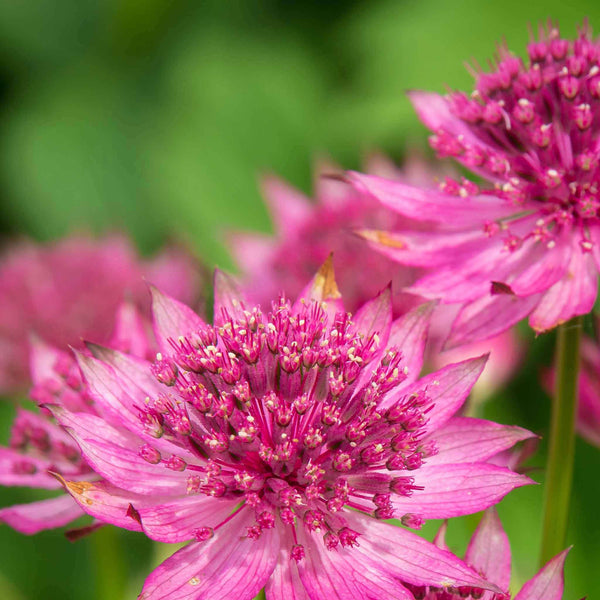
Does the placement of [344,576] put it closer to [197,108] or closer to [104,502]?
[104,502]

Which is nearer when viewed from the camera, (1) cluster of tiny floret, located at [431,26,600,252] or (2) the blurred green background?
(1) cluster of tiny floret, located at [431,26,600,252]

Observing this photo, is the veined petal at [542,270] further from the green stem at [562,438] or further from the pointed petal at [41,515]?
the pointed petal at [41,515]

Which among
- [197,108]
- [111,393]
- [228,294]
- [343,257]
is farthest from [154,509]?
[197,108]

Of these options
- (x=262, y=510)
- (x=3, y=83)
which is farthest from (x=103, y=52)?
(x=262, y=510)

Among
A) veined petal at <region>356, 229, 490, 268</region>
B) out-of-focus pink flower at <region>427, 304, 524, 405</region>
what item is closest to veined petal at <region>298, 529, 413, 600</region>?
veined petal at <region>356, 229, 490, 268</region>

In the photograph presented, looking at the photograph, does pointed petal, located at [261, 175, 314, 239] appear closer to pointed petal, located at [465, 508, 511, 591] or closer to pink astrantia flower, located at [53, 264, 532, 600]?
pink astrantia flower, located at [53, 264, 532, 600]

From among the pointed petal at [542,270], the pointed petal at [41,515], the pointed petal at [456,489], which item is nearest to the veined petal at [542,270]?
the pointed petal at [542,270]

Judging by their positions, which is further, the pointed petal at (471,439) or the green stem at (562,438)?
the green stem at (562,438)
